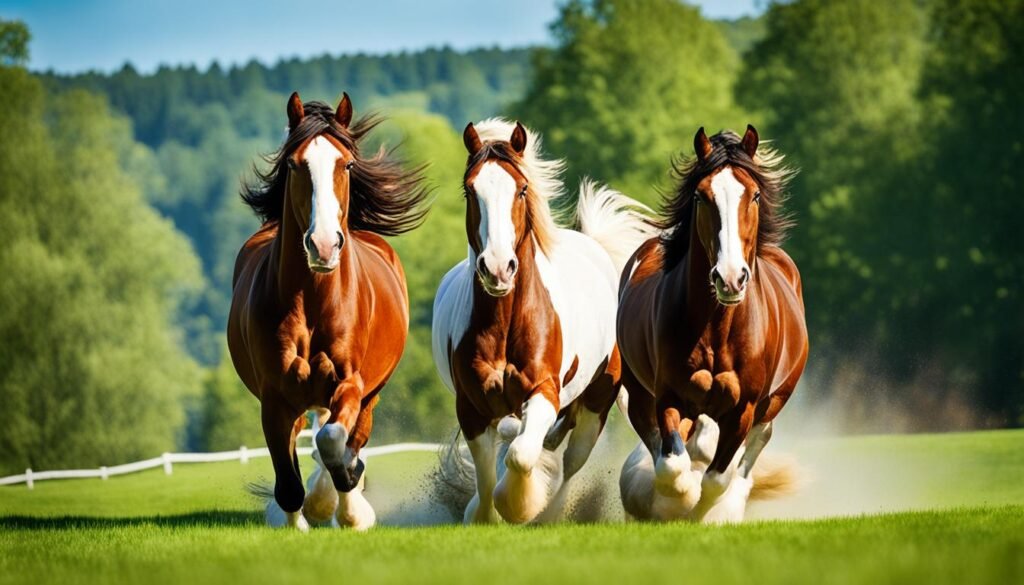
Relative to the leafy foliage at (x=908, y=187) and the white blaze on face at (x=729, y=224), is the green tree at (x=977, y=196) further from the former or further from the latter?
the white blaze on face at (x=729, y=224)

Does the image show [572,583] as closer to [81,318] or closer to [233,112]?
[81,318]

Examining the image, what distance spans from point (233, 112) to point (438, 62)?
1119 inches

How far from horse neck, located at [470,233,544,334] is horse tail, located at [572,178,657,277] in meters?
3.14

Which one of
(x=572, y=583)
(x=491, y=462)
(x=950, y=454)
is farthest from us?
(x=950, y=454)

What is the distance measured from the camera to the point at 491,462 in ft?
35.0

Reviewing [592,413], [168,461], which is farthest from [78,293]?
[592,413]

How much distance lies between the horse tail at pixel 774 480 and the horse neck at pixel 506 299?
11.8 ft

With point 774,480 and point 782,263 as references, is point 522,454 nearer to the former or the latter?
point 782,263

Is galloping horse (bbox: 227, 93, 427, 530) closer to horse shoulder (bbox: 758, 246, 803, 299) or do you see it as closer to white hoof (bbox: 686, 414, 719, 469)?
white hoof (bbox: 686, 414, 719, 469)

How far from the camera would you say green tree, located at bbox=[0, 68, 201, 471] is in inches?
1475

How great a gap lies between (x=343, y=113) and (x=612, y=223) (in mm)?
4092

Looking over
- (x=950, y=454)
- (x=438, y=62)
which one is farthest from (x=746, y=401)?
(x=438, y=62)

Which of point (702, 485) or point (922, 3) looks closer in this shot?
point (702, 485)

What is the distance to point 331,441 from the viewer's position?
9766mm
